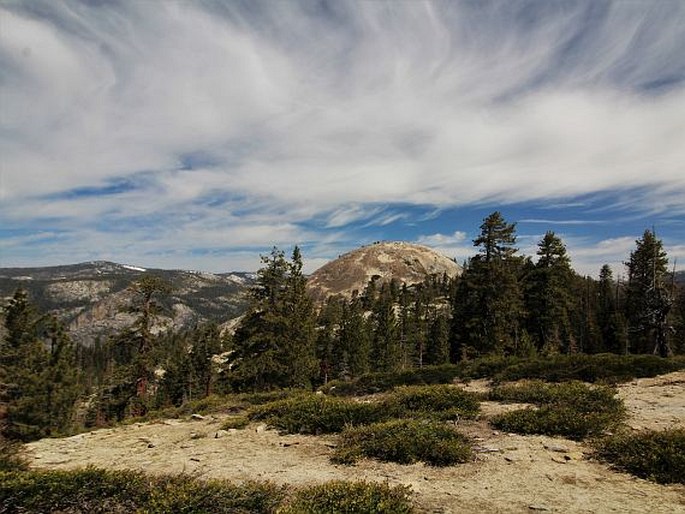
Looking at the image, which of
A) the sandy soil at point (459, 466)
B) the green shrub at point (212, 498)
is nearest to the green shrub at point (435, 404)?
the sandy soil at point (459, 466)

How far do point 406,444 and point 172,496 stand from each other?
477cm

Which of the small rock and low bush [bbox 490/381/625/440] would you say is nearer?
the small rock

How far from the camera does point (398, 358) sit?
63219mm

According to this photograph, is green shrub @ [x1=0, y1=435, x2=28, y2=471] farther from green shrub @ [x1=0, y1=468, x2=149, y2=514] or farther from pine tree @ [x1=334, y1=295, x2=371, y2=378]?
pine tree @ [x1=334, y1=295, x2=371, y2=378]

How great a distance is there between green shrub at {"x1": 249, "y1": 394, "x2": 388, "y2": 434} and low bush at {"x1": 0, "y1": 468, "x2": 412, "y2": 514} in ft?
14.5

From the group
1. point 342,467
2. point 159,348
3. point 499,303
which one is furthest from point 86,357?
point 342,467

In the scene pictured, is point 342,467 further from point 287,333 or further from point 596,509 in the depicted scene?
point 287,333

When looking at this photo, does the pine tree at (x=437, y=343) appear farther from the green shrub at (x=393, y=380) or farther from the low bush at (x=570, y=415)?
the low bush at (x=570, y=415)

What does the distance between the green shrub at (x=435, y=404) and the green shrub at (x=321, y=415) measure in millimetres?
577

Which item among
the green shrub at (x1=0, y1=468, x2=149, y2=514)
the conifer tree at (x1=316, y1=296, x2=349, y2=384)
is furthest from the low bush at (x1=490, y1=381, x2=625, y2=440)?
the conifer tree at (x1=316, y1=296, x2=349, y2=384)

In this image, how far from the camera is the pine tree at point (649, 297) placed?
30.9 meters

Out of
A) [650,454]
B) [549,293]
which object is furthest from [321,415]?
[549,293]

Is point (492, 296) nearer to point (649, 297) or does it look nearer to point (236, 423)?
point (649, 297)

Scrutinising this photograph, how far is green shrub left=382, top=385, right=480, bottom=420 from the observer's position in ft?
38.8
